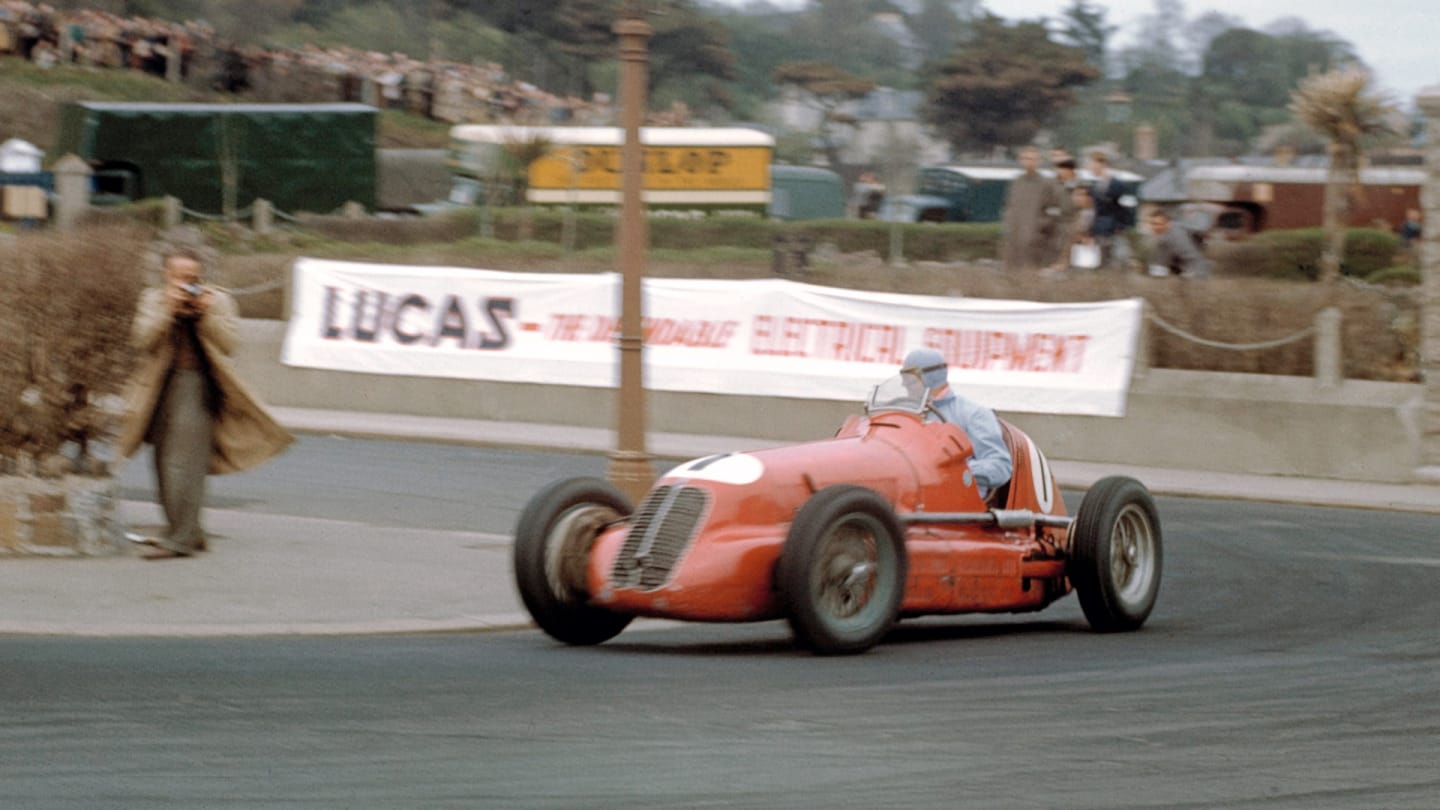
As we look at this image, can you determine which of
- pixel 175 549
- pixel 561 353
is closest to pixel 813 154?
pixel 561 353

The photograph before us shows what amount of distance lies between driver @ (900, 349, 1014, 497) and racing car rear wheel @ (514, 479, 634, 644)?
1.66 metres

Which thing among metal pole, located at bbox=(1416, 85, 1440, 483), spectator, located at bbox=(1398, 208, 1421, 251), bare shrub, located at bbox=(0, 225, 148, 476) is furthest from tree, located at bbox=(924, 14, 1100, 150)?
bare shrub, located at bbox=(0, 225, 148, 476)

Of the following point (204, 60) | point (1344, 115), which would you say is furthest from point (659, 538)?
point (204, 60)

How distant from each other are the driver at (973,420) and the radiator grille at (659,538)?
152 cm

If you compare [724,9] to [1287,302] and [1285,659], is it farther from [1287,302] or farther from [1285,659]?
[1285,659]

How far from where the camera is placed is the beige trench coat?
11703mm

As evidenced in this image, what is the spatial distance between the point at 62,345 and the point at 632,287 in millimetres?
3529

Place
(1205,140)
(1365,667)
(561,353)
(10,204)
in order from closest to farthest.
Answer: (1365,667), (561,353), (10,204), (1205,140)

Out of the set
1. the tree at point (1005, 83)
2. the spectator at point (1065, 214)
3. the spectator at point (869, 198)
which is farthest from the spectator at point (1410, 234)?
the tree at point (1005, 83)

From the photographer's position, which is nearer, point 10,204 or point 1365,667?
point 1365,667

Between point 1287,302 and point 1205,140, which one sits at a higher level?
point 1205,140

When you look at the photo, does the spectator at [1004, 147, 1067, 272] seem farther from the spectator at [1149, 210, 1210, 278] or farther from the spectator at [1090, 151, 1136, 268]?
the spectator at [1090, 151, 1136, 268]

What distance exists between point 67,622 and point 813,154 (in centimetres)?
7277

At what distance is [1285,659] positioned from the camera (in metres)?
9.60
